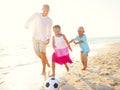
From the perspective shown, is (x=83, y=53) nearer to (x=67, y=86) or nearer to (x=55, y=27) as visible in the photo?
(x=55, y=27)

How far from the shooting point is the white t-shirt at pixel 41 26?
890 centimetres

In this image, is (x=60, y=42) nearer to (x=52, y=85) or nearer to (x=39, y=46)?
(x=39, y=46)

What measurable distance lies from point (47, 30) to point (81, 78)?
214 cm

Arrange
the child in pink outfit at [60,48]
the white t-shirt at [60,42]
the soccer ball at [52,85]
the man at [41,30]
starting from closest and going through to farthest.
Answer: the soccer ball at [52,85] < the child in pink outfit at [60,48] < the white t-shirt at [60,42] < the man at [41,30]

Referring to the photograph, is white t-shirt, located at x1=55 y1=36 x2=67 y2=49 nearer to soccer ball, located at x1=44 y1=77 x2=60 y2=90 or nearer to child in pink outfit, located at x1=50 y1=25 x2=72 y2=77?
child in pink outfit, located at x1=50 y1=25 x2=72 y2=77

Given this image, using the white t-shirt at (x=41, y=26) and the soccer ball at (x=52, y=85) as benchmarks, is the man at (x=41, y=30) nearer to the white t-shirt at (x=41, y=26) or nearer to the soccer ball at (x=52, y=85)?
the white t-shirt at (x=41, y=26)

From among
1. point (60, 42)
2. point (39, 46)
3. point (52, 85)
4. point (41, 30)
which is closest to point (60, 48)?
point (60, 42)

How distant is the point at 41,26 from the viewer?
8.92 m

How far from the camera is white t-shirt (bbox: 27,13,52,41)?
8898mm

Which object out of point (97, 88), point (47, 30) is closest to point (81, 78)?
point (97, 88)

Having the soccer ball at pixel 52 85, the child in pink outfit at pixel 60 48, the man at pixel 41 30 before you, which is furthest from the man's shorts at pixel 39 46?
the soccer ball at pixel 52 85

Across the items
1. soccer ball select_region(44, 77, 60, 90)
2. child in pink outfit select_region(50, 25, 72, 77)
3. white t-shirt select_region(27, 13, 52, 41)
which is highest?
white t-shirt select_region(27, 13, 52, 41)

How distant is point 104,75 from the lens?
8320mm

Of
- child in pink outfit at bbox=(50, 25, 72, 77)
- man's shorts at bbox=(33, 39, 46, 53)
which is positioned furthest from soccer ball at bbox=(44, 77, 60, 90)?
man's shorts at bbox=(33, 39, 46, 53)
